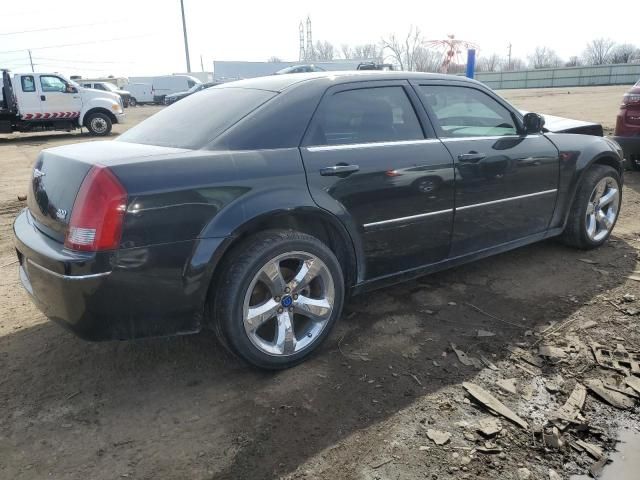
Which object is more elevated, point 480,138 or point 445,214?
point 480,138

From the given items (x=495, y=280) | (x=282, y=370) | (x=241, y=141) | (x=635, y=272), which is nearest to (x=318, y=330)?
(x=282, y=370)

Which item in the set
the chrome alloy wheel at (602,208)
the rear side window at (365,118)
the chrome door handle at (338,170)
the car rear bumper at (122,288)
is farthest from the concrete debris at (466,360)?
the chrome alloy wheel at (602,208)

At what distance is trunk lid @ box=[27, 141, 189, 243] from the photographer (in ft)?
8.44

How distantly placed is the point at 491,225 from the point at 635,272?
4.54 ft

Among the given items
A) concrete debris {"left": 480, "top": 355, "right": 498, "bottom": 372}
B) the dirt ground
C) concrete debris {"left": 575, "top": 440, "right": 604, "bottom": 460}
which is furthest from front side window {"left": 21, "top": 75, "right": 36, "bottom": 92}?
concrete debris {"left": 575, "top": 440, "right": 604, "bottom": 460}

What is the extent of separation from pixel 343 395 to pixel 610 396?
1.37 metres

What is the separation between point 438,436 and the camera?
7.91 ft

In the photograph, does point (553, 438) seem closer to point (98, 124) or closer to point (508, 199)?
point (508, 199)

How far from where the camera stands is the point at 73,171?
262 cm

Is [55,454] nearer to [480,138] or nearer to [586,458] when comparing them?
[586,458]

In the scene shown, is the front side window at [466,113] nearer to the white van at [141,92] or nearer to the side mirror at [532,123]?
the side mirror at [532,123]

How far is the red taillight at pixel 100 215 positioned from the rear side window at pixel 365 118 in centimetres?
112

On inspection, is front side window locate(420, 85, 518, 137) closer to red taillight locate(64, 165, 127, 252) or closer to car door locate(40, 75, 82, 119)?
red taillight locate(64, 165, 127, 252)

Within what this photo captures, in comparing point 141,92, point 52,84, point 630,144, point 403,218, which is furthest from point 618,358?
point 141,92
